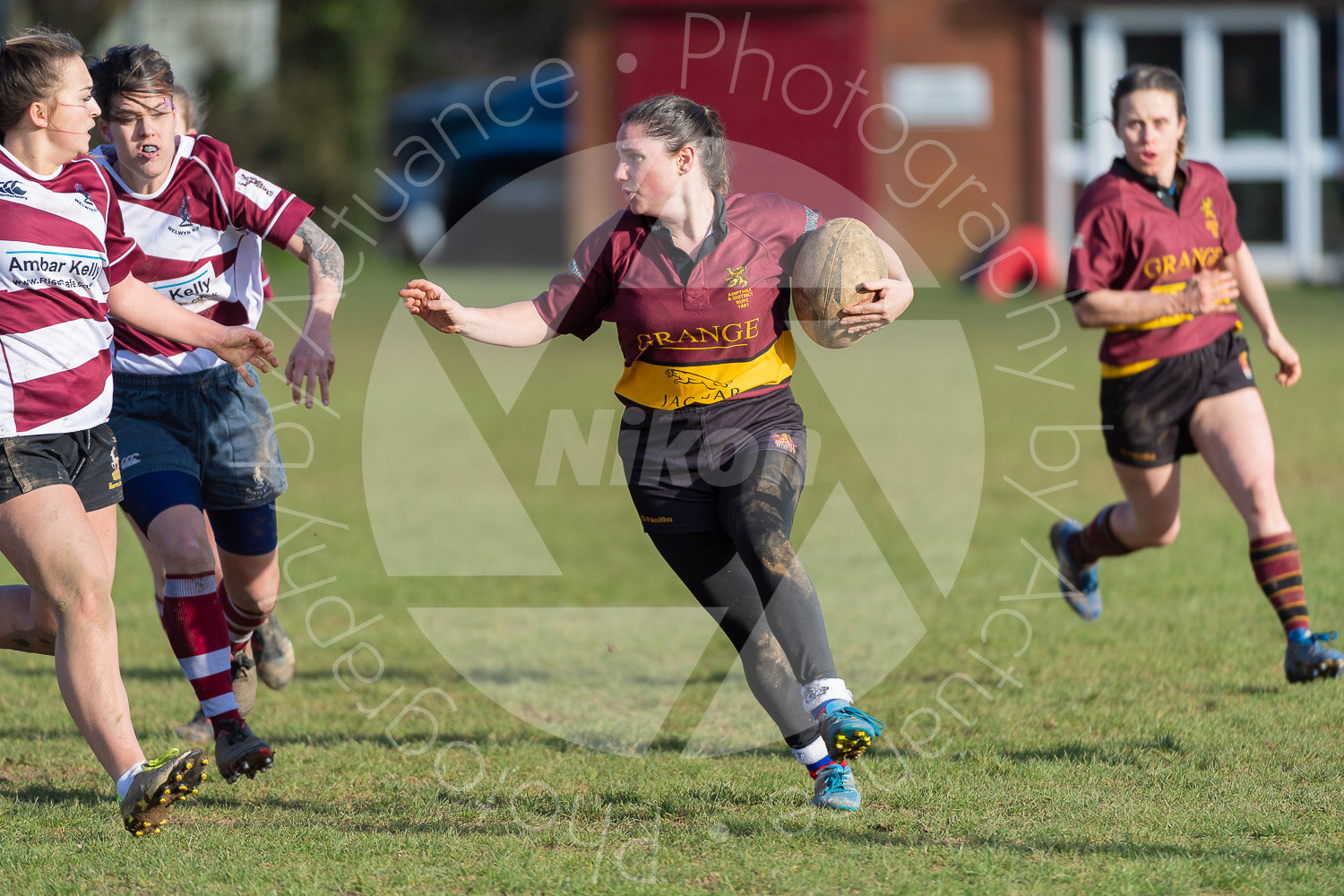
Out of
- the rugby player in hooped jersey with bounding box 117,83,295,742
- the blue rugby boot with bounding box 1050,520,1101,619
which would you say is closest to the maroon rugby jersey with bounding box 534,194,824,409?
the rugby player in hooped jersey with bounding box 117,83,295,742

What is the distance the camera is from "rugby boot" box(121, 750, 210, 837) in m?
4.00

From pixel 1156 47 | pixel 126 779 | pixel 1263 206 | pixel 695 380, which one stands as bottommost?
pixel 126 779

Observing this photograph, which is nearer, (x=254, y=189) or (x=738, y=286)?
(x=738, y=286)

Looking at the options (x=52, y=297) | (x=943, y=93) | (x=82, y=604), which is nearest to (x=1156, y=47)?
(x=943, y=93)

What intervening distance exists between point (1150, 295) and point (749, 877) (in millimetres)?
2933

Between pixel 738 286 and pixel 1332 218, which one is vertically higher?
pixel 738 286

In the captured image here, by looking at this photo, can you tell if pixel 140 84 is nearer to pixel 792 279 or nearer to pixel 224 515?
pixel 224 515

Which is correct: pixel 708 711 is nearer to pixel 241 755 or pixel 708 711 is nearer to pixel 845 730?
pixel 845 730

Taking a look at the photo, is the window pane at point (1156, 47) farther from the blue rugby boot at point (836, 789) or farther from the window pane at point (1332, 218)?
the blue rugby boot at point (836, 789)

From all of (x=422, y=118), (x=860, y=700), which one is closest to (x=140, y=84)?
(x=860, y=700)

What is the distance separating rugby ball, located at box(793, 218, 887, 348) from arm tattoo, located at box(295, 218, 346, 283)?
162 cm

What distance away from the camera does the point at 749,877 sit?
395cm

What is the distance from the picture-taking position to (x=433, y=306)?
14.7ft

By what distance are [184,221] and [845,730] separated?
9.21 feet
